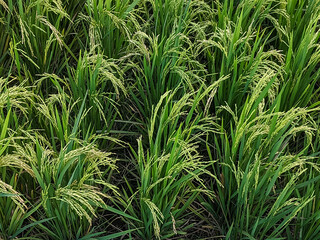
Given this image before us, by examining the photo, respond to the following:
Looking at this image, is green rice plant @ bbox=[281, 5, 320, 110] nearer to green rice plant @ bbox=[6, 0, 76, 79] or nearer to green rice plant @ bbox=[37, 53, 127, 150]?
green rice plant @ bbox=[37, 53, 127, 150]

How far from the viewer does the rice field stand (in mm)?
1517

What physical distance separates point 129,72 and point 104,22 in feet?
0.87

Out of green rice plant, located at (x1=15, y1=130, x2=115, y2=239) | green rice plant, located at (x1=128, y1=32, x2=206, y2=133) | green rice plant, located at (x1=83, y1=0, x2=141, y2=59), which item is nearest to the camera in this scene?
green rice plant, located at (x1=15, y1=130, x2=115, y2=239)

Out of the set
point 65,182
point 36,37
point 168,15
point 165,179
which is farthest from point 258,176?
point 36,37

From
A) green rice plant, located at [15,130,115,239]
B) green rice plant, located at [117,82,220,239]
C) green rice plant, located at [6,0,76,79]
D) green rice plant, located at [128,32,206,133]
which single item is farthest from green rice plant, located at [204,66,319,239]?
green rice plant, located at [6,0,76,79]

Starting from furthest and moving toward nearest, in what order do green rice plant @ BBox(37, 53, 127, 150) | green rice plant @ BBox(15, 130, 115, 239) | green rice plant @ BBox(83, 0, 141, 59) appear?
green rice plant @ BBox(83, 0, 141, 59)
green rice plant @ BBox(37, 53, 127, 150)
green rice plant @ BBox(15, 130, 115, 239)

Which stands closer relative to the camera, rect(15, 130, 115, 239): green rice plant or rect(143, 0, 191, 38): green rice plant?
rect(15, 130, 115, 239): green rice plant

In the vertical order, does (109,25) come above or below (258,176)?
above

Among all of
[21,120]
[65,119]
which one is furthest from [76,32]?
[65,119]

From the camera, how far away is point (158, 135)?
156cm

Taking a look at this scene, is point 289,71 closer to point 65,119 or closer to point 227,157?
point 227,157

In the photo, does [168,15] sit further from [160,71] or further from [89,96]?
[89,96]

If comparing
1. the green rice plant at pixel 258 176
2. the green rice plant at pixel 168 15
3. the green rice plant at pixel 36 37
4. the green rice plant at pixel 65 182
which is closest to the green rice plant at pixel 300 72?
the green rice plant at pixel 258 176

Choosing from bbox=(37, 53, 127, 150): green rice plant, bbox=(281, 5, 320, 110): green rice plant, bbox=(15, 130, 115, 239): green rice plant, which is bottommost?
bbox=(15, 130, 115, 239): green rice plant
